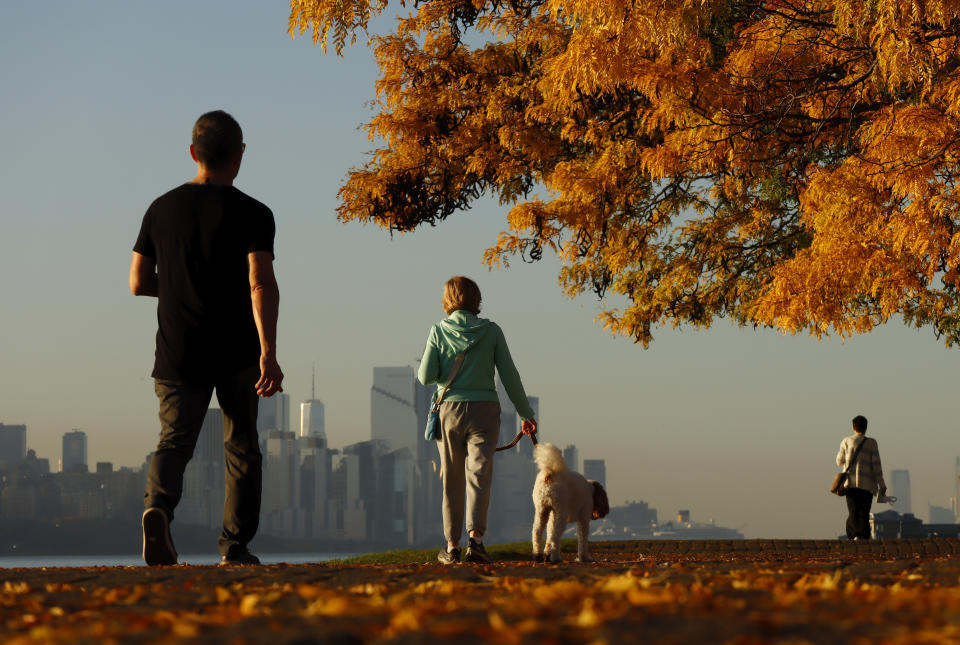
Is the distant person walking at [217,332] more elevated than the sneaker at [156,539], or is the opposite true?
the distant person walking at [217,332]

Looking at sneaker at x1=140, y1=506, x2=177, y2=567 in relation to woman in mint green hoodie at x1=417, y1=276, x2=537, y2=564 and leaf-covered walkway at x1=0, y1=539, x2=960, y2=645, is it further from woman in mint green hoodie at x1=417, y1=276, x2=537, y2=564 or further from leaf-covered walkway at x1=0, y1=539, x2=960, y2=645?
woman in mint green hoodie at x1=417, y1=276, x2=537, y2=564

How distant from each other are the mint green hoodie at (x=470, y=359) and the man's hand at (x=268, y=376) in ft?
5.61

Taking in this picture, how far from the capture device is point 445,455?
790cm

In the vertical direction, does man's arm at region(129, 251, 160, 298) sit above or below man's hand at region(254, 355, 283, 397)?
above

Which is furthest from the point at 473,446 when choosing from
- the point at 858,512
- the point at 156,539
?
the point at 858,512

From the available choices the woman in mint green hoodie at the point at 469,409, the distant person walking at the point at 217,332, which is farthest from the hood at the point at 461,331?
the distant person walking at the point at 217,332

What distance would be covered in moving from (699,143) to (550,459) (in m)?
5.22

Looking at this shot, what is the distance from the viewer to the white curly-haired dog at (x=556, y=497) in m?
8.06

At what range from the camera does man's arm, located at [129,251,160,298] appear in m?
6.74

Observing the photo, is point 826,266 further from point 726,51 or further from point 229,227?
point 229,227

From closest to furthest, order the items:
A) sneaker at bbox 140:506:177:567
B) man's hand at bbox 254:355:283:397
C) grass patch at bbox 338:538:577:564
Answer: sneaker at bbox 140:506:177:567
man's hand at bbox 254:355:283:397
grass patch at bbox 338:538:577:564

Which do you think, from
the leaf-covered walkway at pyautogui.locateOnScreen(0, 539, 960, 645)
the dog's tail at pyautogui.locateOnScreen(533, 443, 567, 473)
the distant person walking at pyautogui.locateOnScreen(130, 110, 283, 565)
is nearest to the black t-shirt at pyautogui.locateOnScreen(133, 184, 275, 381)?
the distant person walking at pyautogui.locateOnScreen(130, 110, 283, 565)

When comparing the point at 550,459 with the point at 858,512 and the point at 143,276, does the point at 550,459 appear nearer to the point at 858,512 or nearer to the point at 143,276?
the point at 143,276

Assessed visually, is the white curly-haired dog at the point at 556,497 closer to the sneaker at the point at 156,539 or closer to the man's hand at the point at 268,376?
the man's hand at the point at 268,376
